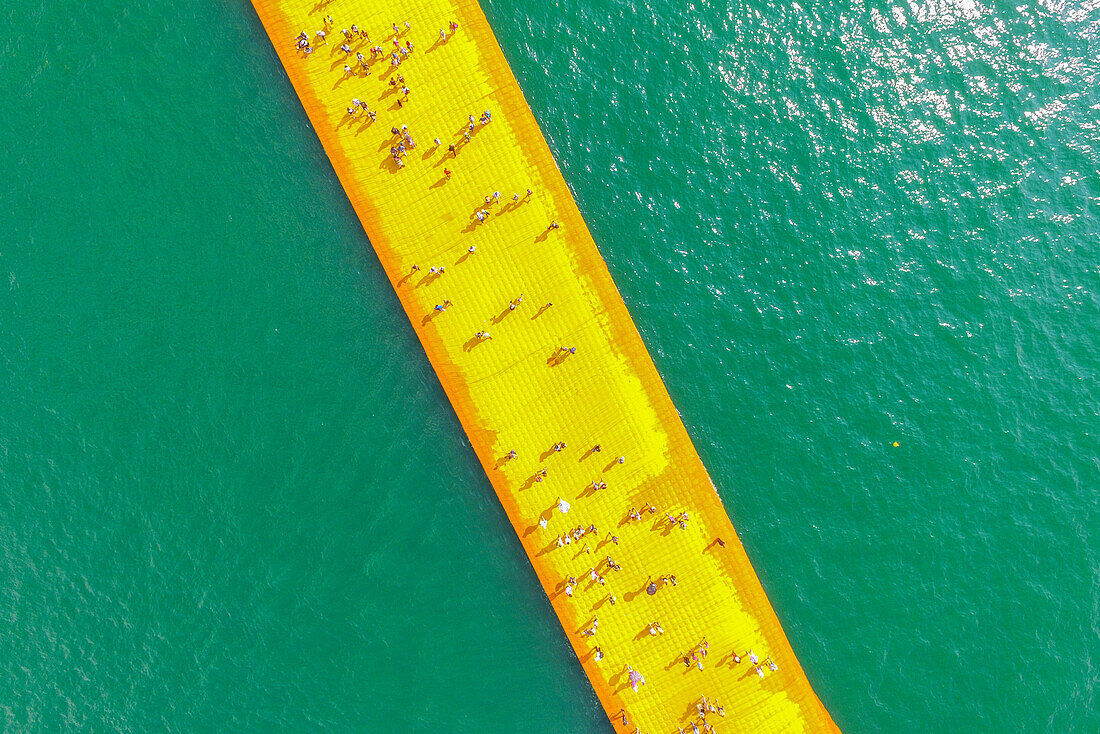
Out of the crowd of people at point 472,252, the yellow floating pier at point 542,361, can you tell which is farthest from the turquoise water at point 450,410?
the crowd of people at point 472,252

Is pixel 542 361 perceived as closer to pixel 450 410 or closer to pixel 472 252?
pixel 450 410

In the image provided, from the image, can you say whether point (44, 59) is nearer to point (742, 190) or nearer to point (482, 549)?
point (482, 549)

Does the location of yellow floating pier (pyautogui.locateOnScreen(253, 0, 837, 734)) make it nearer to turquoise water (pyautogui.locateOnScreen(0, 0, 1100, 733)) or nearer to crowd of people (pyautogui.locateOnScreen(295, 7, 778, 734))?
crowd of people (pyautogui.locateOnScreen(295, 7, 778, 734))

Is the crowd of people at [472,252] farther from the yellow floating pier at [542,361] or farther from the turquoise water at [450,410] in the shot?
the turquoise water at [450,410]

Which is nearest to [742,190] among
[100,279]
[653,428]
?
[653,428]

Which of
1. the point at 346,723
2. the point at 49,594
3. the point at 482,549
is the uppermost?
the point at 49,594

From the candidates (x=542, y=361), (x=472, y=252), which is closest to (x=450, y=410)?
(x=542, y=361)
